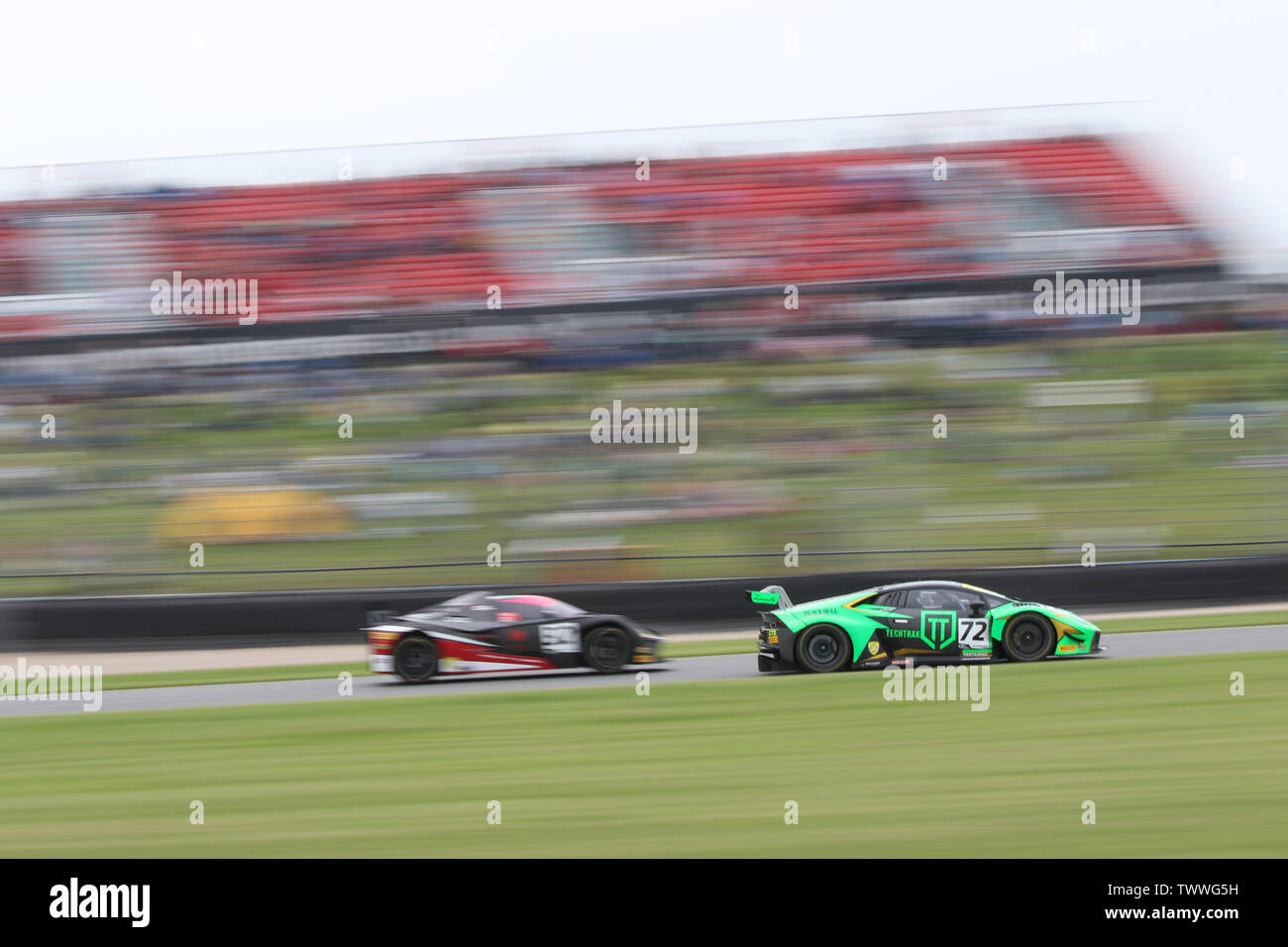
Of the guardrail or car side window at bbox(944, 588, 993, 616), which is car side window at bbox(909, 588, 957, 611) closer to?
car side window at bbox(944, 588, 993, 616)

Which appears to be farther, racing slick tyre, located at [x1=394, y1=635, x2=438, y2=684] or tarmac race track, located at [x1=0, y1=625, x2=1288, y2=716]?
racing slick tyre, located at [x1=394, y1=635, x2=438, y2=684]

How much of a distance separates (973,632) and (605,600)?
4.97m

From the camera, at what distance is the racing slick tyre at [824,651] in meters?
10.5

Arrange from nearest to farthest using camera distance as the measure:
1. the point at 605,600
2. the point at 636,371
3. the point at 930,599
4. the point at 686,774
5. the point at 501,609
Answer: the point at 686,774, the point at 930,599, the point at 501,609, the point at 605,600, the point at 636,371

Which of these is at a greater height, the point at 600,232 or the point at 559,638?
the point at 600,232

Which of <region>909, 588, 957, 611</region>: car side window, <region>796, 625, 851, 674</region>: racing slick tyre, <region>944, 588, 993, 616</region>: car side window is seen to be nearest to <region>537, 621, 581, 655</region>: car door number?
<region>796, 625, 851, 674</region>: racing slick tyre

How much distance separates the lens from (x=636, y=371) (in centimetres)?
1792

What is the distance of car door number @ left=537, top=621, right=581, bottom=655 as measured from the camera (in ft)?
36.0

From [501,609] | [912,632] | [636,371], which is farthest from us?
[636,371]

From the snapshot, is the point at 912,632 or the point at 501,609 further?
the point at 501,609

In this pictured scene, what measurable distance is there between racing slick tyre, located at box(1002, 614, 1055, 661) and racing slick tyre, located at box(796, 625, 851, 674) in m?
1.33

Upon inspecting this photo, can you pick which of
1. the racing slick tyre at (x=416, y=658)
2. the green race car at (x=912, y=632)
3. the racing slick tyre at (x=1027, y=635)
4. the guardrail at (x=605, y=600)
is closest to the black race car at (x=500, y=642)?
the racing slick tyre at (x=416, y=658)

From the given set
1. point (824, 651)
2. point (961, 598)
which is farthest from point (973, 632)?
point (824, 651)

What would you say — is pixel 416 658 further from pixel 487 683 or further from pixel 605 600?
pixel 605 600
